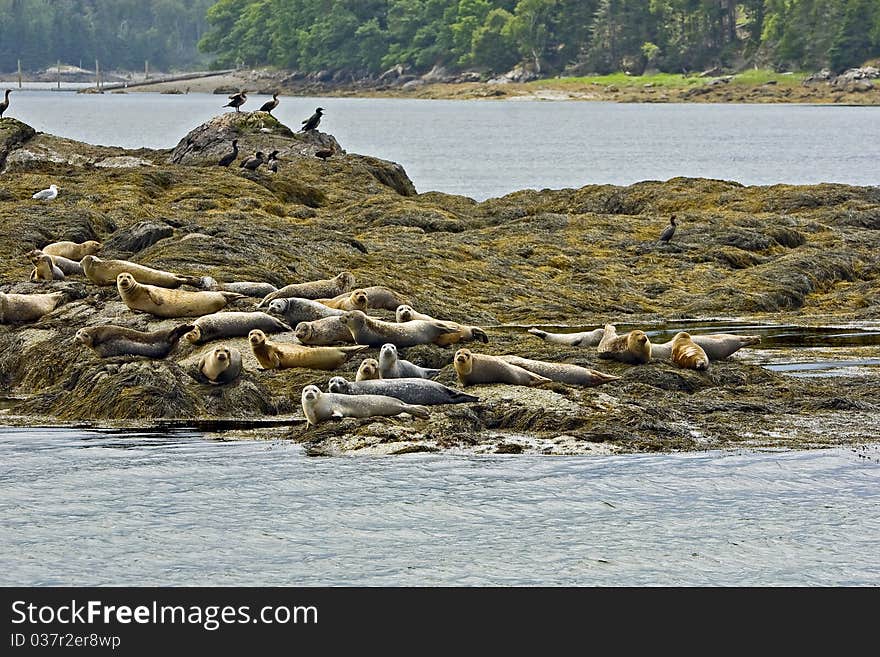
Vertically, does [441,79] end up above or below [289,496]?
A: below

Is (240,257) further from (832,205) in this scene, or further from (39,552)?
Answer: (832,205)

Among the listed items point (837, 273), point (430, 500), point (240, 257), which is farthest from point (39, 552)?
point (837, 273)

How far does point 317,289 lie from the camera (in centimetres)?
1435

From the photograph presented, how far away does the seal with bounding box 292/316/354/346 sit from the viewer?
12680 mm

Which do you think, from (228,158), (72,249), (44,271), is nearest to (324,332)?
(44,271)

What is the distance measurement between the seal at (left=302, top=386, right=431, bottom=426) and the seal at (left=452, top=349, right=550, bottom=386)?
636 millimetres

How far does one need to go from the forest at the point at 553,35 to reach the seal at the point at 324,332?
375ft

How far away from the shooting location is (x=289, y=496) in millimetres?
9820

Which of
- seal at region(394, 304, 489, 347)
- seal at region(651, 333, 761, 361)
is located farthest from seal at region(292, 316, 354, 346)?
seal at region(651, 333, 761, 361)

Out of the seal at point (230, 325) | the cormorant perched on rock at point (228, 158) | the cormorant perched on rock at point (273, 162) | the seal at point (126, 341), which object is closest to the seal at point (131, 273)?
the seal at point (230, 325)

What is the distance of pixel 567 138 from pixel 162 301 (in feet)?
220

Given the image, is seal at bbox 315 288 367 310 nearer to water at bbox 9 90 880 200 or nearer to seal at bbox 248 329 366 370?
seal at bbox 248 329 366 370

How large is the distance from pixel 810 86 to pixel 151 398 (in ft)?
389

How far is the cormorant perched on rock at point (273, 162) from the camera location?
27109mm
